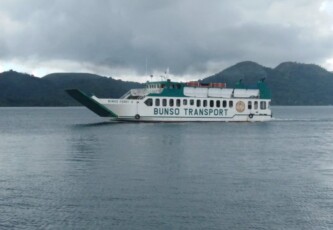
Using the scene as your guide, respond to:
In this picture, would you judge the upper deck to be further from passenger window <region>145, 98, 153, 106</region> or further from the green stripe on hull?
the green stripe on hull

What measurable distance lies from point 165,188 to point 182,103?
53.9m

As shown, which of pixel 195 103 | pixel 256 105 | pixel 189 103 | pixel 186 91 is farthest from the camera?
pixel 256 105

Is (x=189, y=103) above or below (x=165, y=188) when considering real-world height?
above

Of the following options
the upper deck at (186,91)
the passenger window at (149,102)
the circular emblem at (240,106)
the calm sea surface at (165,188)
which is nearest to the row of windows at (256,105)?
the circular emblem at (240,106)

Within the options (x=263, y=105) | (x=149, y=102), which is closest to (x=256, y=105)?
(x=263, y=105)

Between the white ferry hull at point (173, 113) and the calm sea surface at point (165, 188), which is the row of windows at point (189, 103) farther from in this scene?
the calm sea surface at point (165, 188)

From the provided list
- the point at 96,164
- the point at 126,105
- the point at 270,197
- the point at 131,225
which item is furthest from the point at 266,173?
the point at 126,105

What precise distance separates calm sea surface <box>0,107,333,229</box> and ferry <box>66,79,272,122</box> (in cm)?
2860

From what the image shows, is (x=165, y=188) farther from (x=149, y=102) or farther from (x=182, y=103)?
(x=182, y=103)

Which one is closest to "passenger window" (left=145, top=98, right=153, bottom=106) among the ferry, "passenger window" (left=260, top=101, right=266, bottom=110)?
the ferry

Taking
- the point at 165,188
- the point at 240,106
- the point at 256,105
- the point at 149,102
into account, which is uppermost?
the point at 149,102

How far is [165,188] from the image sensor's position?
28.5 m

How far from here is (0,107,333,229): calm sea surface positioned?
22.0m

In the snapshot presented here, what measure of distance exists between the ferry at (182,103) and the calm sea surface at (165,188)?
93.8 ft
